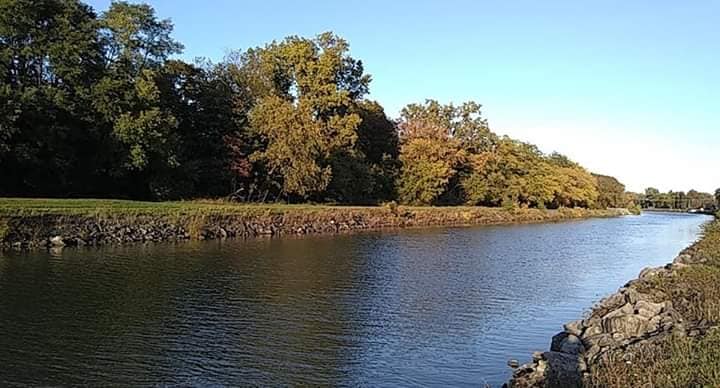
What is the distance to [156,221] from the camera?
38.1 m

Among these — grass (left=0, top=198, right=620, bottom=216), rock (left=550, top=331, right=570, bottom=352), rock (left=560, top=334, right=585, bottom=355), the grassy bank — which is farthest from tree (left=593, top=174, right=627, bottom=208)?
rock (left=560, top=334, right=585, bottom=355)

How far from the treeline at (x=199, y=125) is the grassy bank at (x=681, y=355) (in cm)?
3745

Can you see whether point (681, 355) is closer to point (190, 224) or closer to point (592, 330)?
point (592, 330)

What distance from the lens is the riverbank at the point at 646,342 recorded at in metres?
9.30

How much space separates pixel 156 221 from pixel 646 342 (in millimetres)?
31191

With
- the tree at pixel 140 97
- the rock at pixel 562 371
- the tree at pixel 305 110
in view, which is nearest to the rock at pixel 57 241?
the tree at pixel 140 97

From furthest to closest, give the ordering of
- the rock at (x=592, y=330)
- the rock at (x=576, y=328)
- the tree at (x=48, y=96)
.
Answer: the tree at (x=48, y=96) < the rock at (x=576, y=328) < the rock at (x=592, y=330)

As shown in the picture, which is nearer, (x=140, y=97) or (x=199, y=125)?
(x=140, y=97)

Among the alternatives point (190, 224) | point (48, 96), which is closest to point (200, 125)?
point (48, 96)

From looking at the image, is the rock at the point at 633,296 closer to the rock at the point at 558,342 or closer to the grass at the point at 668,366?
the rock at the point at 558,342

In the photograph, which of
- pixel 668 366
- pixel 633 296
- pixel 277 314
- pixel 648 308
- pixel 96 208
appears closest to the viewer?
pixel 668 366

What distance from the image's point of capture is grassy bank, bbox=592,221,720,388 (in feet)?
28.9

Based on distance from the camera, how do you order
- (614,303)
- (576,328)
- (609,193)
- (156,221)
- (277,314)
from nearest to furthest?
1. (576,328)
2. (614,303)
3. (277,314)
4. (156,221)
5. (609,193)

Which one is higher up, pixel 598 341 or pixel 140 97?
pixel 140 97
